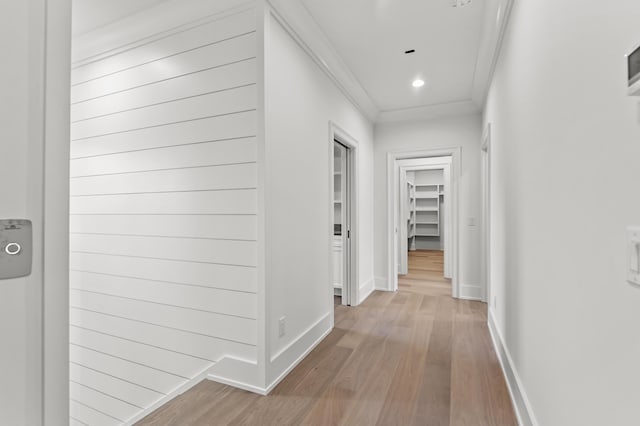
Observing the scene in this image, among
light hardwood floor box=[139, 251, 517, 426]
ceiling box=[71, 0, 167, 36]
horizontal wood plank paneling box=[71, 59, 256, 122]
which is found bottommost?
light hardwood floor box=[139, 251, 517, 426]

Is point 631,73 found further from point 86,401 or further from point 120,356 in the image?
point 86,401

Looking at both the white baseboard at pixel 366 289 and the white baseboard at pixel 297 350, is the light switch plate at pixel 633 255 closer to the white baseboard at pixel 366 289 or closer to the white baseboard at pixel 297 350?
the white baseboard at pixel 297 350

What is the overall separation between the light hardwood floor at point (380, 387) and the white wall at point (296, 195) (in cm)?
23

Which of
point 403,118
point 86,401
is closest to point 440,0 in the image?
point 403,118

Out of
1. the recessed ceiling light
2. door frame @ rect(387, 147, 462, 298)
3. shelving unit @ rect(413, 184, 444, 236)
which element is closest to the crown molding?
the recessed ceiling light

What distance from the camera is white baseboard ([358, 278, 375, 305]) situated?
4148 millimetres

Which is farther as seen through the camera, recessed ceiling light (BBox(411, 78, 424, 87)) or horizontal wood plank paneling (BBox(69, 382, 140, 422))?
recessed ceiling light (BBox(411, 78, 424, 87))

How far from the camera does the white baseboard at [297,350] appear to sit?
2.18 meters

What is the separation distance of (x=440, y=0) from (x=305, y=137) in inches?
53.9

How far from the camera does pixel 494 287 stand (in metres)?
2.93

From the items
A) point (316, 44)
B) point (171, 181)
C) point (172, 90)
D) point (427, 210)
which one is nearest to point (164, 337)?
point (171, 181)

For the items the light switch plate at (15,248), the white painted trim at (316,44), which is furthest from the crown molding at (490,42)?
the light switch plate at (15,248)

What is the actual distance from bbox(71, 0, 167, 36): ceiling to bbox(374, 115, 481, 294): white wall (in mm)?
3288

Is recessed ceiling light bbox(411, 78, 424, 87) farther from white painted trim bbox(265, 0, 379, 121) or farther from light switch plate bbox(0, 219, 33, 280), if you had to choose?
light switch plate bbox(0, 219, 33, 280)
